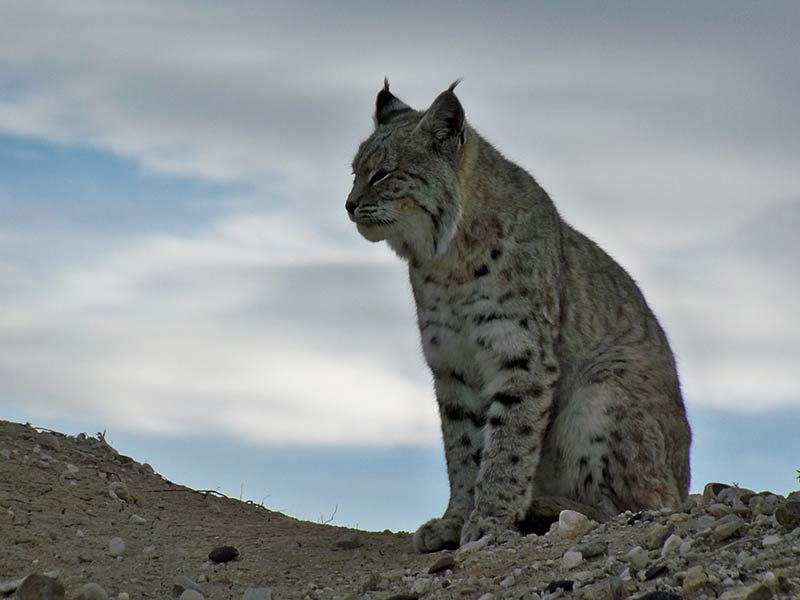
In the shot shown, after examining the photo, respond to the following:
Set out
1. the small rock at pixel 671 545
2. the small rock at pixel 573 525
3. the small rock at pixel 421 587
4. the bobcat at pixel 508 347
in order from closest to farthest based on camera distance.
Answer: the small rock at pixel 671 545 → the small rock at pixel 421 587 → the small rock at pixel 573 525 → the bobcat at pixel 508 347

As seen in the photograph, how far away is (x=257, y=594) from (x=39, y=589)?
4.07 feet

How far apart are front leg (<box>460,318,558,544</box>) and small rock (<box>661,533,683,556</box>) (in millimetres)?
1839

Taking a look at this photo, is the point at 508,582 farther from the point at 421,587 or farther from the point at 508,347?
the point at 508,347

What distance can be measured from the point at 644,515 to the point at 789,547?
138cm

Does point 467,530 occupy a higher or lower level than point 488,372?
lower

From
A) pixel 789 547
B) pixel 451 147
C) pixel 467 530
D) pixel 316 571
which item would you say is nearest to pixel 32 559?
pixel 316 571

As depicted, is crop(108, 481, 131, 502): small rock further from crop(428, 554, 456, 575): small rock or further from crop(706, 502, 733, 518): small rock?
crop(706, 502, 733, 518): small rock

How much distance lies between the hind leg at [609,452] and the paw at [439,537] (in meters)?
0.76

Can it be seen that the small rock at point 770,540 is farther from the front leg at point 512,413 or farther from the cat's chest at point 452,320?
the cat's chest at point 452,320

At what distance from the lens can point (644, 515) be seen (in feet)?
23.7

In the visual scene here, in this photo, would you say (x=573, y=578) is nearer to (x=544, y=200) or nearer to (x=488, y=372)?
(x=488, y=372)

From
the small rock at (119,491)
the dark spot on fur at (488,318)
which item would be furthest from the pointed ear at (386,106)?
the small rock at (119,491)

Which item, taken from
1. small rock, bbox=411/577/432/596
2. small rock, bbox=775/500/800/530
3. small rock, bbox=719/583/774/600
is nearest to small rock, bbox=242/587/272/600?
small rock, bbox=411/577/432/596

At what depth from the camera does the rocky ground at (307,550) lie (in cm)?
597
